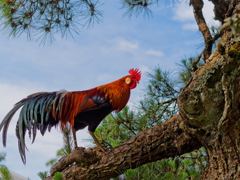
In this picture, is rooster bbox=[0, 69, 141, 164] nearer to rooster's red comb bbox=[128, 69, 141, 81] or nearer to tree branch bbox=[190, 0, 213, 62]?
rooster's red comb bbox=[128, 69, 141, 81]

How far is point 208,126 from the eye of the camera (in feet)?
5.29

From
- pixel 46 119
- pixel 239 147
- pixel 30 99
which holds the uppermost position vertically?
pixel 30 99

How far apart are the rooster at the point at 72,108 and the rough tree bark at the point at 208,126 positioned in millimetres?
214

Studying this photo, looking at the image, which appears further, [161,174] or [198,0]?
[198,0]

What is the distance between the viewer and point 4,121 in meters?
2.00

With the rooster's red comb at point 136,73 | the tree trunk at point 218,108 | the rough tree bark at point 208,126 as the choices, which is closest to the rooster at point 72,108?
the rooster's red comb at point 136,73

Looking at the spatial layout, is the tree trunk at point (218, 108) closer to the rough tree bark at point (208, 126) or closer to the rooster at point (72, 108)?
the rough tree bark at point (208, 126)

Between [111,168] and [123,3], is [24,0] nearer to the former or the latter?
[123,3]

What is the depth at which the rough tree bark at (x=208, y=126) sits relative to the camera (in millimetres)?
1552

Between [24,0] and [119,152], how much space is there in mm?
1405

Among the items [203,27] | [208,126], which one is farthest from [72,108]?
[203,27]

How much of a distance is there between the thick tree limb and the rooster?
0.26ft

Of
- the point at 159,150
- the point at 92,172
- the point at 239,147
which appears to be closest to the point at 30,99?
the point at 92,172

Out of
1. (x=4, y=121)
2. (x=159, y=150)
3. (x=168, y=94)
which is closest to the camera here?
(x=159, y=150)
